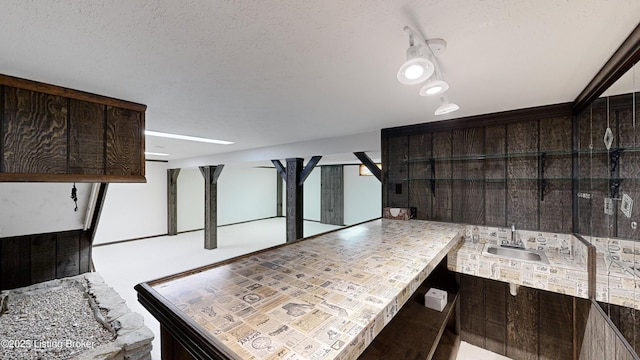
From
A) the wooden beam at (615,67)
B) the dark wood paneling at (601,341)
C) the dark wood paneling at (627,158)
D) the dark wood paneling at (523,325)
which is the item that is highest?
the wooden beam at (615,67)

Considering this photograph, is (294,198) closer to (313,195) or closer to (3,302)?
(3,302)

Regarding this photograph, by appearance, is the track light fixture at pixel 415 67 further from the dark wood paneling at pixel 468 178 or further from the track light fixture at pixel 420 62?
the dark wood paneling at pixel 468 178

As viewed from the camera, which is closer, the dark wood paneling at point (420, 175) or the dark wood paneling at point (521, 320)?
the dark wood paneling at point (521, 320)

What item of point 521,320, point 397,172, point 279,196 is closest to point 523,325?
point 521,320

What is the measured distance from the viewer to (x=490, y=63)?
140 centimetres

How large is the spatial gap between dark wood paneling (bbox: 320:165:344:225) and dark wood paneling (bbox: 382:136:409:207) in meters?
5.30

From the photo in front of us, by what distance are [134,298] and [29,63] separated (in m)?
3.32

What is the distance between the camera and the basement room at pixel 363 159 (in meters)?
0.97

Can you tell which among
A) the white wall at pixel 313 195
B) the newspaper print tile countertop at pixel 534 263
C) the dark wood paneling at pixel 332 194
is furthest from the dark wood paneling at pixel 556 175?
the white wall at pixel 313 195

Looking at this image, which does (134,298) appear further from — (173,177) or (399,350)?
(173,177)

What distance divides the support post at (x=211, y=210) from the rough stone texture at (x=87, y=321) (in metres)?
2.74

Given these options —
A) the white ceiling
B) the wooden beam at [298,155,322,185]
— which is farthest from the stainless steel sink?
the wooden beam at [298,155,322,185]

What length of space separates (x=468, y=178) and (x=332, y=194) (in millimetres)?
6189

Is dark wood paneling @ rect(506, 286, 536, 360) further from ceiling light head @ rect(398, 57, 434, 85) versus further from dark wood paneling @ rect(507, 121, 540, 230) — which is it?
ceiling light head @ rect(398, 57, 434, 85)
